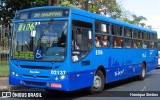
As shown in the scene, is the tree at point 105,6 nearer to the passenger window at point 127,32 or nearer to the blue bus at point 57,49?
the passenger window at point 127,32

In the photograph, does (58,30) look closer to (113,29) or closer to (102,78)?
(102,78)

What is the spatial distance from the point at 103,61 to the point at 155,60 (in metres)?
9.81

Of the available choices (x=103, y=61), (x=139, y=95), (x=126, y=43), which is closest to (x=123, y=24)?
(x=126, y=43)

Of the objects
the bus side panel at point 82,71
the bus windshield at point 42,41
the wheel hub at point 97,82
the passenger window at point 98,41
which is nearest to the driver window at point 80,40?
the bus side panel at point 82,71

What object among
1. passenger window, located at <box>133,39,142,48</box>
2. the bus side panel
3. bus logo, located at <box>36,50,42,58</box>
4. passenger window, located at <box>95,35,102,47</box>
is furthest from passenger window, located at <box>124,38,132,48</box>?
bus logo, located at <box>36,50,42,58</box>

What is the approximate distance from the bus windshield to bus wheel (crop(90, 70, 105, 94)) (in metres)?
2.47

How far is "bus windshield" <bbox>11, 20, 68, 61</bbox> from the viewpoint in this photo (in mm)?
11016

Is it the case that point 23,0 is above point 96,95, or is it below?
above

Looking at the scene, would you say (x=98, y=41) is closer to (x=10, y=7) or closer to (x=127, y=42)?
(x=127, y=42)

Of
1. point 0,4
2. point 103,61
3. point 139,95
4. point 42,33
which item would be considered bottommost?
point 139,95

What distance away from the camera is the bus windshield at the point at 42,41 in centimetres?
1102

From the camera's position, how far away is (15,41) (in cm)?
1174

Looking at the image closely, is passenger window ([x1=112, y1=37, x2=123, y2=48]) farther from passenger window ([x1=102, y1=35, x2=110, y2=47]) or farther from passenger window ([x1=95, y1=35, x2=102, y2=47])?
passenger window ([x1=95, y1=35, x2=102, y2=47])

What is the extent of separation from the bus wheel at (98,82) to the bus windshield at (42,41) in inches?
97.4
